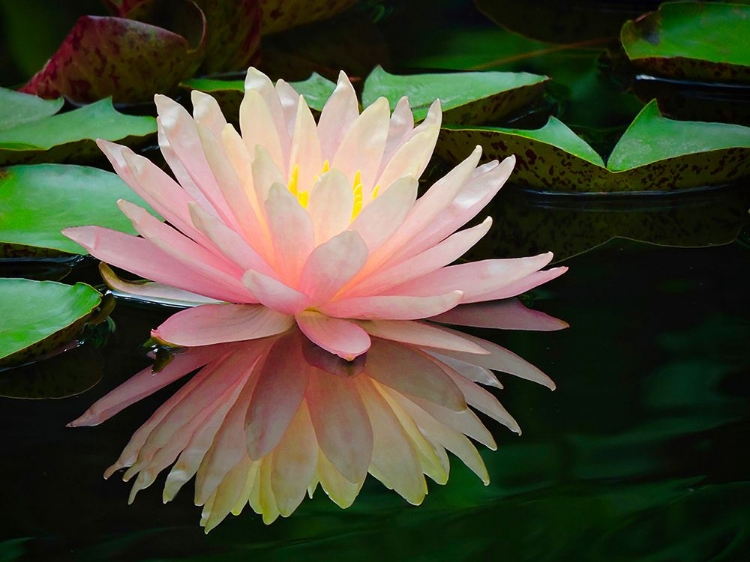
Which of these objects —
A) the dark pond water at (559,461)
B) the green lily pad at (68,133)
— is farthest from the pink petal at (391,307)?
the green lily pad at (68,133)

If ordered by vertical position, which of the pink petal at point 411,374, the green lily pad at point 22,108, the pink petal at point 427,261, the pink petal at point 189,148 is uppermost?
the pink petal at point 189,148

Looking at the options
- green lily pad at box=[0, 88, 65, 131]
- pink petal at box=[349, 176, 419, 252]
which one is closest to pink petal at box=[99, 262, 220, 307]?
pink petal at box=[349, 176, 419, 252]

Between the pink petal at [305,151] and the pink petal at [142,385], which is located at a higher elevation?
the pink petal at [305,151]

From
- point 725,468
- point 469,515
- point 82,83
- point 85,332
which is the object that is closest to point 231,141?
point 85,332

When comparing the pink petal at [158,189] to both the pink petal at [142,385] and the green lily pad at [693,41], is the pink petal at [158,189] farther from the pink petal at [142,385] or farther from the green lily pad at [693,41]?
the green lily pad at [693,41]

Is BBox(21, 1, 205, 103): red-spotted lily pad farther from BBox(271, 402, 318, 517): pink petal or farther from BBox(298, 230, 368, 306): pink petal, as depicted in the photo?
BBox(271, 402, 318, 517): pink petal

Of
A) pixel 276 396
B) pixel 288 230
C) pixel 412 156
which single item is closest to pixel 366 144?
pixel 412 156
